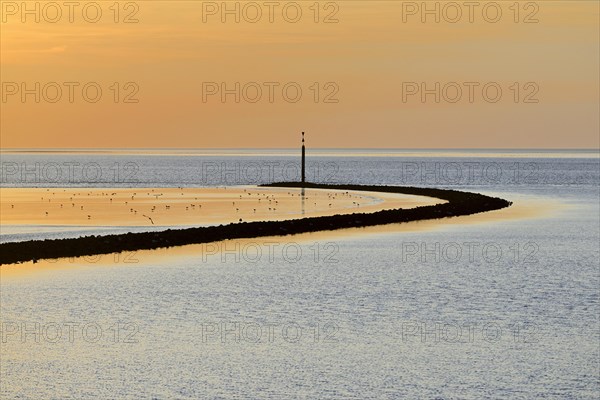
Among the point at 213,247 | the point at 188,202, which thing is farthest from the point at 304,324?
the point at 188,202

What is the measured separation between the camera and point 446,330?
86.4 feet

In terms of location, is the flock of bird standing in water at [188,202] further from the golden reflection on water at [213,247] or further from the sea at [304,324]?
the sea at [304,324]

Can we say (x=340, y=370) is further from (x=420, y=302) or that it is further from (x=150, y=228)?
(x=150, y=228)

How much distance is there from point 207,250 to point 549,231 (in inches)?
887

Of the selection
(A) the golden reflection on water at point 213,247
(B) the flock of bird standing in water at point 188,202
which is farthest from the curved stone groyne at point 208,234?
(B) the flock of bird standing in water at point 188,202

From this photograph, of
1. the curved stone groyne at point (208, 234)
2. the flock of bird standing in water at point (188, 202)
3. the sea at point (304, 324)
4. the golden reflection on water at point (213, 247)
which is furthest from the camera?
the flock of bird standing in water at point (188, 202)

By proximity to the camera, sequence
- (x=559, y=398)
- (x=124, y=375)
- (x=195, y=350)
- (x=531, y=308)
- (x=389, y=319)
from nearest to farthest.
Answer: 1. (x=559, y=398)
2. (x=124, y=375)
3. (x=195, y=350)
4. (x=389, y=319)
5. (x=531, y=308)

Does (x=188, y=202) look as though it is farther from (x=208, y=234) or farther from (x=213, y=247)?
(x=213, y=247)

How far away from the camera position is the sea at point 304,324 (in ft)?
67.1

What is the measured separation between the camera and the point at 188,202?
81.4m

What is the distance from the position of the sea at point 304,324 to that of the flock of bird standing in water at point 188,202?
64.6 feet

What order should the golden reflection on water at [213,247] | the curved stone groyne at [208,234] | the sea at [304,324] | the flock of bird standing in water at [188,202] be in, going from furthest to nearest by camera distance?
the flock of bird standing in water at [188,202], the curved stone groyne at [208,234], the golden reflection on water at [213,247], the sea at [304,324]

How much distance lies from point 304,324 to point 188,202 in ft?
181

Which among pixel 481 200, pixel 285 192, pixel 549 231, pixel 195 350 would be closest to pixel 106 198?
pixel 285 192
